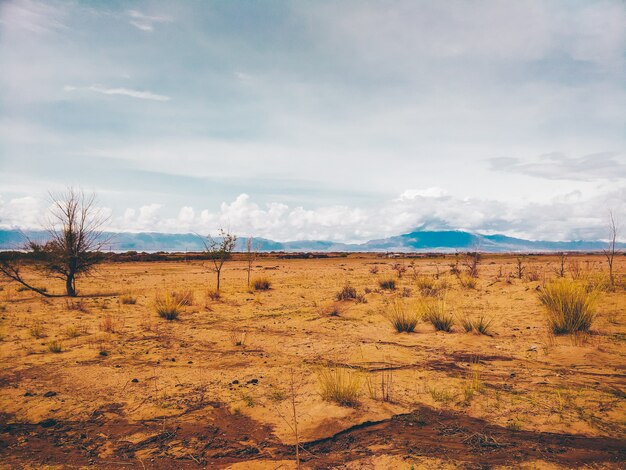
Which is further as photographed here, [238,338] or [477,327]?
[238,338]

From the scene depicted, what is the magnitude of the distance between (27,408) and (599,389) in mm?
8309

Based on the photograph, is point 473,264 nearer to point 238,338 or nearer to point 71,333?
point 238,338

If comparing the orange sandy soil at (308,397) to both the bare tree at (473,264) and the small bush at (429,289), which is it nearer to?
the small bush at (429,289)

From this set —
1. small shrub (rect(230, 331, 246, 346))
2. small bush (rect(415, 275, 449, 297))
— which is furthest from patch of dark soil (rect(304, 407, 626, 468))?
small bush (rect(415, 275, 449, 297))

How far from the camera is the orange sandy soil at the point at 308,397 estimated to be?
399 cm

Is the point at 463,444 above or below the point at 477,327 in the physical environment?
below

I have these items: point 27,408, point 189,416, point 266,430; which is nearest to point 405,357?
point 266,430

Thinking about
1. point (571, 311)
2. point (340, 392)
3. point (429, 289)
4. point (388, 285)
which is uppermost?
point (571, 311)

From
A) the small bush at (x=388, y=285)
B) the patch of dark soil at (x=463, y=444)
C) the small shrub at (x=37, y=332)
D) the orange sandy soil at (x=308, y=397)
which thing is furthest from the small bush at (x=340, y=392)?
the small bush at (x=388, y=285)

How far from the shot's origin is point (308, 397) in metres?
5.43

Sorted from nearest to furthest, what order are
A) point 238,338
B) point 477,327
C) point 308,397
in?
point 308,397
point 477,327
point 238,338

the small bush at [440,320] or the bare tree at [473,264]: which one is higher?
the bare tree at [473,264]

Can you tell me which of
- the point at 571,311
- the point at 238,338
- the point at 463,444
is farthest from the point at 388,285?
the point at 463,444

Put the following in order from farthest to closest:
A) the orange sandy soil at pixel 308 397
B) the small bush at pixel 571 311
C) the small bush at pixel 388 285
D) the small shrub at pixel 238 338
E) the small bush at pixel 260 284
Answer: the small bush at pixel 260 284
the small bush at pixel 388 285
the small shrub at pixel 238 338
the small bush at pixel 571 311
the orange sandy soil at pixel 308 397
